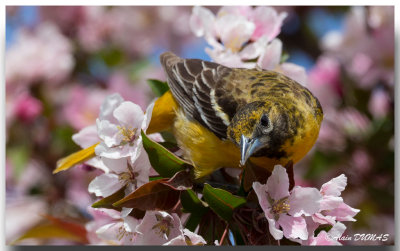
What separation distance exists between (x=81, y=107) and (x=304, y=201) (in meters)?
1.63

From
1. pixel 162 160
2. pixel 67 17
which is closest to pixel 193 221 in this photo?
pixel 162 160

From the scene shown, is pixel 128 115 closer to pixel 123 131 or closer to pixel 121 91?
pixel 123 131

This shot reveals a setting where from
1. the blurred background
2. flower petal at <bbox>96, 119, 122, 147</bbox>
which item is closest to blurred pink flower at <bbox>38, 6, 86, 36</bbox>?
the blurred background

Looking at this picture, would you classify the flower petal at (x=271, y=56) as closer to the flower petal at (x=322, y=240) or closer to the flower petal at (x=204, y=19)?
the flower petal at (x=204, y=19)

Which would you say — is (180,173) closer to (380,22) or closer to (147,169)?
(147,169)

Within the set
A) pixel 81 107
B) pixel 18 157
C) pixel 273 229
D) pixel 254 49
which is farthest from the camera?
pixel 81 107

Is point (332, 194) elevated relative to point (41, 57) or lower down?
elevated

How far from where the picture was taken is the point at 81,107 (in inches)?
100

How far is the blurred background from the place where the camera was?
2.20 meters

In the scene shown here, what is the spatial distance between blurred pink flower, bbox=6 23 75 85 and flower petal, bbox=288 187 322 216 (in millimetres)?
1745

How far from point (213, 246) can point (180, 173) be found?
0.20m

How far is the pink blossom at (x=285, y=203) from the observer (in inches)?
45.5

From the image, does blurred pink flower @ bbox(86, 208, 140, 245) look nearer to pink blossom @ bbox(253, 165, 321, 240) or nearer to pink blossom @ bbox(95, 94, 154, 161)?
pink blossom @ bbox(95, 94, 154, 161)

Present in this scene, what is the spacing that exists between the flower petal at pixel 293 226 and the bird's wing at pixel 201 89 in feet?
1.65
